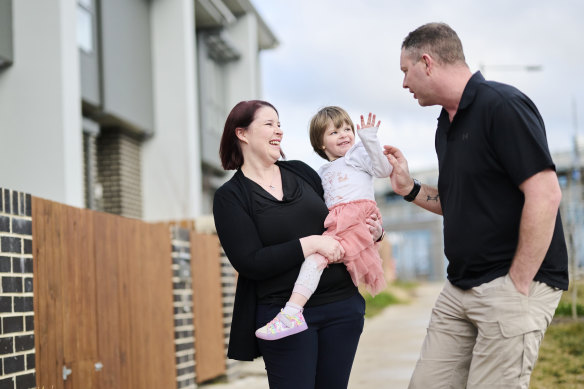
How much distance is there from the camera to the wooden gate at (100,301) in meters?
5.16

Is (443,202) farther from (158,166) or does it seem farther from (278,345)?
(158,166)

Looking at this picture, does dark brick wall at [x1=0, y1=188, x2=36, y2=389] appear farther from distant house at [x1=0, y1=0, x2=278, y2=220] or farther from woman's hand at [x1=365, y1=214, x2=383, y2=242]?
distant house at [x1=0, y1=0, x2=278, y2=220]

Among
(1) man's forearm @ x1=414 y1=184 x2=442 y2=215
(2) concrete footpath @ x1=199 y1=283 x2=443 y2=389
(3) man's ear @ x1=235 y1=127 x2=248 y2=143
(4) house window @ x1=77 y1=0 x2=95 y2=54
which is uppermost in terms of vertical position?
(4) house window @ x1=77 y1=0 x2=95 y2=54

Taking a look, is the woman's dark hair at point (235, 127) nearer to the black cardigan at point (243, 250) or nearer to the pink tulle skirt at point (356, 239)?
the black cardigan at point (243, 250)

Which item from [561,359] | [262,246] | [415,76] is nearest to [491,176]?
[415,76]

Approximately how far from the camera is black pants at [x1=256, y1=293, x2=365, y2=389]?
3.40 m

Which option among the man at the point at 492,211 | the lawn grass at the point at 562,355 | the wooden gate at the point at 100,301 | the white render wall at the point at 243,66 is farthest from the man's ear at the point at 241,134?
the white render wall at the point at 243,66

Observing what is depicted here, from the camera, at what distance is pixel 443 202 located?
332cm

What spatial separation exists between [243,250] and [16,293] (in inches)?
80.0

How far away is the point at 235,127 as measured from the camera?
3.66 m

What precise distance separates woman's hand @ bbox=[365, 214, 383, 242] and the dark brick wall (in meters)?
2.30

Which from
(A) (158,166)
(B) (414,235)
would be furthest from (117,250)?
(B) (414,235)

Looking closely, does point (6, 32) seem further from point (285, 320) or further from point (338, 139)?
point (285, 320)

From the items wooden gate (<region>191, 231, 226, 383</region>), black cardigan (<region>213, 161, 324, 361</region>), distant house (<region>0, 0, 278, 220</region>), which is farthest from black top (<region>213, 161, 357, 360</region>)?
distant house (<region>0, 0, 278, 220</region>)
